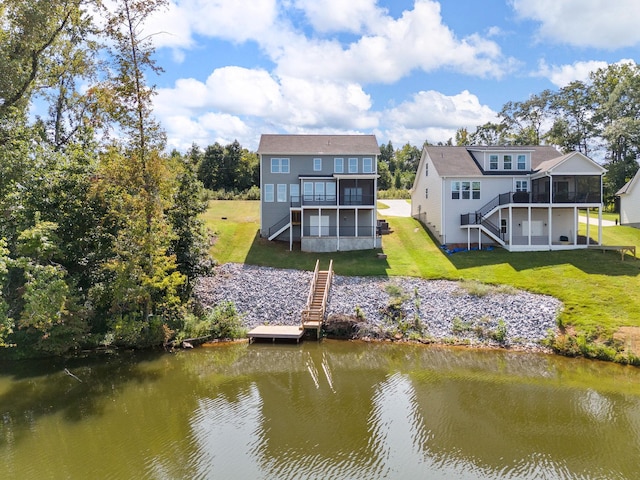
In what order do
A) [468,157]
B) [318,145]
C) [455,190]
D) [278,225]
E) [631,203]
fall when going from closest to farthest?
[455,190]
[278,225]
[318,145]
[468,157]
[631,203]

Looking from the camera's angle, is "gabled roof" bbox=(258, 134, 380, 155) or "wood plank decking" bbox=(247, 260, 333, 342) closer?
"wood plank decking" bbox=(247, 260, 333, 342)

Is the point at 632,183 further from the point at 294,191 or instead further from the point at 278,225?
the point at 278,225

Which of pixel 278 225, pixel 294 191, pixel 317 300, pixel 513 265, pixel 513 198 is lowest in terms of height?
pixel 317 300

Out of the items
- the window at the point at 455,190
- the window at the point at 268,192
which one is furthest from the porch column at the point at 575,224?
the window at the point at 268,192

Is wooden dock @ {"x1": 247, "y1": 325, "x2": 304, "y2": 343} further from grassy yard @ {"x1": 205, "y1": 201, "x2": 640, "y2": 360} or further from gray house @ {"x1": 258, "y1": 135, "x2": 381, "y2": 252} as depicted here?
gray house @ {"x1": 258, "y1": 135, "x2": 381, "y2": 252}

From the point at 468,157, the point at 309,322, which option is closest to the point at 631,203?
the point at 468,157

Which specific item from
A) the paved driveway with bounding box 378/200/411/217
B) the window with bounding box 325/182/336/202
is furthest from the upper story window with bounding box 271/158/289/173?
the paved driveway with bounding box 378/200/411/217

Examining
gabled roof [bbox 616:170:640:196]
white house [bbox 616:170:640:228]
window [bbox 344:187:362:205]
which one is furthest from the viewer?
gabled roof [bbox 616:170:640:196]

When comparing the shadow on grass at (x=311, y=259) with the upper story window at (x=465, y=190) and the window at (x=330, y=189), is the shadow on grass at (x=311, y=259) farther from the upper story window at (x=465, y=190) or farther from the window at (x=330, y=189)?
the upper story window at (x=465, y=190)
